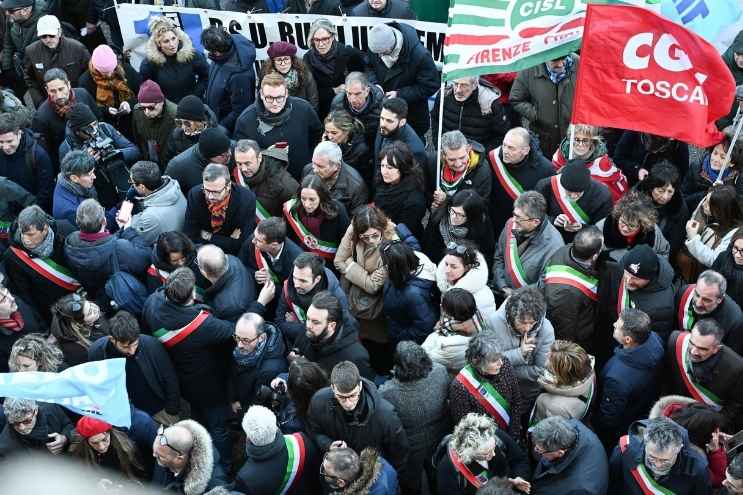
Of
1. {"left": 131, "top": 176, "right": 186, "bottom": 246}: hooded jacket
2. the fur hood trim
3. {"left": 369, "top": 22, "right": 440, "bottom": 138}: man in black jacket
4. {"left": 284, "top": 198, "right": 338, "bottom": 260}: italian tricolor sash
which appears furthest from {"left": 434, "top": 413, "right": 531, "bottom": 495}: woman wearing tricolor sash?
{"left": 369, "top": 22, "right": 440, "bottom": 138}: man in black jacket

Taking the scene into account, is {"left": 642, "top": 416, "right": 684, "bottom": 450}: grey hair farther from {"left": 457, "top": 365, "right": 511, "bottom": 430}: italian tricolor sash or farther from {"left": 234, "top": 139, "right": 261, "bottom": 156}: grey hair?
{"left": 234, "top": 139, "right": 261, "bottom": 156}: grey hair

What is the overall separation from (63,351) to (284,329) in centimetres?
151

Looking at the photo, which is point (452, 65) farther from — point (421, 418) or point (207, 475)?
point (207, 475)

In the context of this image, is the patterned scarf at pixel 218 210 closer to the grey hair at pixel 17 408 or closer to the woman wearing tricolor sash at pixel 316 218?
the woman wearing tricolor sash at pixel 316 218

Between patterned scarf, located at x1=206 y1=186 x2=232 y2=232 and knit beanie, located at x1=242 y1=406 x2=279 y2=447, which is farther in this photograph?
patterned scarf, located at x1=206 y1=186 x2=232 y2=232

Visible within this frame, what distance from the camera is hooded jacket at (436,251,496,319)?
6598mm

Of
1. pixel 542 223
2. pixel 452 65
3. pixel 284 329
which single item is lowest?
pixel 284 329

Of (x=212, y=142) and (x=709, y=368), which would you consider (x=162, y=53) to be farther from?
(x=709, y=368)

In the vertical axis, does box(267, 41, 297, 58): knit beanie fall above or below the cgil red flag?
below

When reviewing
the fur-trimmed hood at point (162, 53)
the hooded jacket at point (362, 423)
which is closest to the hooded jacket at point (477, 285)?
the hooded jacket at point (362, 423)

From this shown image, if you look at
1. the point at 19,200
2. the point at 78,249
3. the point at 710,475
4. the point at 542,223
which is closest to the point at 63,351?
the point at 78,249

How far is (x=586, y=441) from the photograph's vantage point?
5.54m

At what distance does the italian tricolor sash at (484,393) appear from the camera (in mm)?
Answer: 5906

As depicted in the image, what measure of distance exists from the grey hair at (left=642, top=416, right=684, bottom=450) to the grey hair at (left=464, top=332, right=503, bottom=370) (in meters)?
0.97
